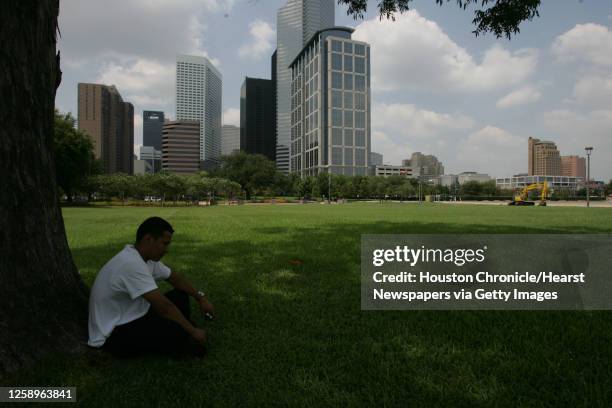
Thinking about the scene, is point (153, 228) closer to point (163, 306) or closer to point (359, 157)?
point (163, 306)

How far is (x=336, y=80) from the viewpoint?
142875 millimetres

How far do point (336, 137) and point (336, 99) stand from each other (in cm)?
1554

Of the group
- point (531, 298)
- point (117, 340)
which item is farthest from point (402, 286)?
point (117, 340)

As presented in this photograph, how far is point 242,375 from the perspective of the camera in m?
2.97

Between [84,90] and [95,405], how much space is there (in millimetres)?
189973

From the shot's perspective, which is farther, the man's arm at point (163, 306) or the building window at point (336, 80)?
the building window at point (336, 80)

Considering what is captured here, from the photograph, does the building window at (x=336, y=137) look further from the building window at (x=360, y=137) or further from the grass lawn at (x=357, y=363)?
the grass lawn at (x=357, y=363)

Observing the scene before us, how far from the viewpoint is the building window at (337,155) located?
5502 inches

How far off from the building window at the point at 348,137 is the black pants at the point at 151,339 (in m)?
142

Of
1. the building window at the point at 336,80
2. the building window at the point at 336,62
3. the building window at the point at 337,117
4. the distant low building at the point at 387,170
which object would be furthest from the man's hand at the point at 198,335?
the distant low building at the point at 387,170

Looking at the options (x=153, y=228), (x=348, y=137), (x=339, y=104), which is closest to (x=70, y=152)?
(x=153, y=228)

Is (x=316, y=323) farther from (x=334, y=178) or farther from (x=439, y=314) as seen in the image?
(x=334, y=178)

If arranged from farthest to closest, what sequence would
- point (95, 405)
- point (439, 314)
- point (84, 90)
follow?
point (84, 90), point (439, 314), point (95, 405)

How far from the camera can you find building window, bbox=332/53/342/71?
142000mm
